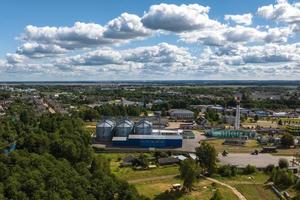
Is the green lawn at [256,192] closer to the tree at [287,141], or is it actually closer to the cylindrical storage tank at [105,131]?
the tree at [287,141]

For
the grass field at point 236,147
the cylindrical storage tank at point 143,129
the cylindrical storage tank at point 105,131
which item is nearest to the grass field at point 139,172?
the grass field at point 236,147

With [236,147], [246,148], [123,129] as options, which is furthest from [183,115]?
[246,148]

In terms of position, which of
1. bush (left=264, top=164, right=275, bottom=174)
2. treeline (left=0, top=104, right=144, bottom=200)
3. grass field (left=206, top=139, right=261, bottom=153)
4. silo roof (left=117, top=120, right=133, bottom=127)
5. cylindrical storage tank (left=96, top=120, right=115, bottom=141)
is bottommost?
grass field (left=206, top=139, right=261, bottom=153)

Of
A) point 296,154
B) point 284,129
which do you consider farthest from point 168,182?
point 284,129

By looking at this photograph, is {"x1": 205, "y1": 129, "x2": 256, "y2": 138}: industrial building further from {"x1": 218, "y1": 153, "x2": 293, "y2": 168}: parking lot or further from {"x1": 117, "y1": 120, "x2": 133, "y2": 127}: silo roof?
{"x1": 117, "y1": 120, "x2": 133, "y2": 127}: silo roof

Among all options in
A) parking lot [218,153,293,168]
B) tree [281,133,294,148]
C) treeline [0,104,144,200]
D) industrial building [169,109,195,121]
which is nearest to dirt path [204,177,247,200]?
parking lot [218,153,293,168]
